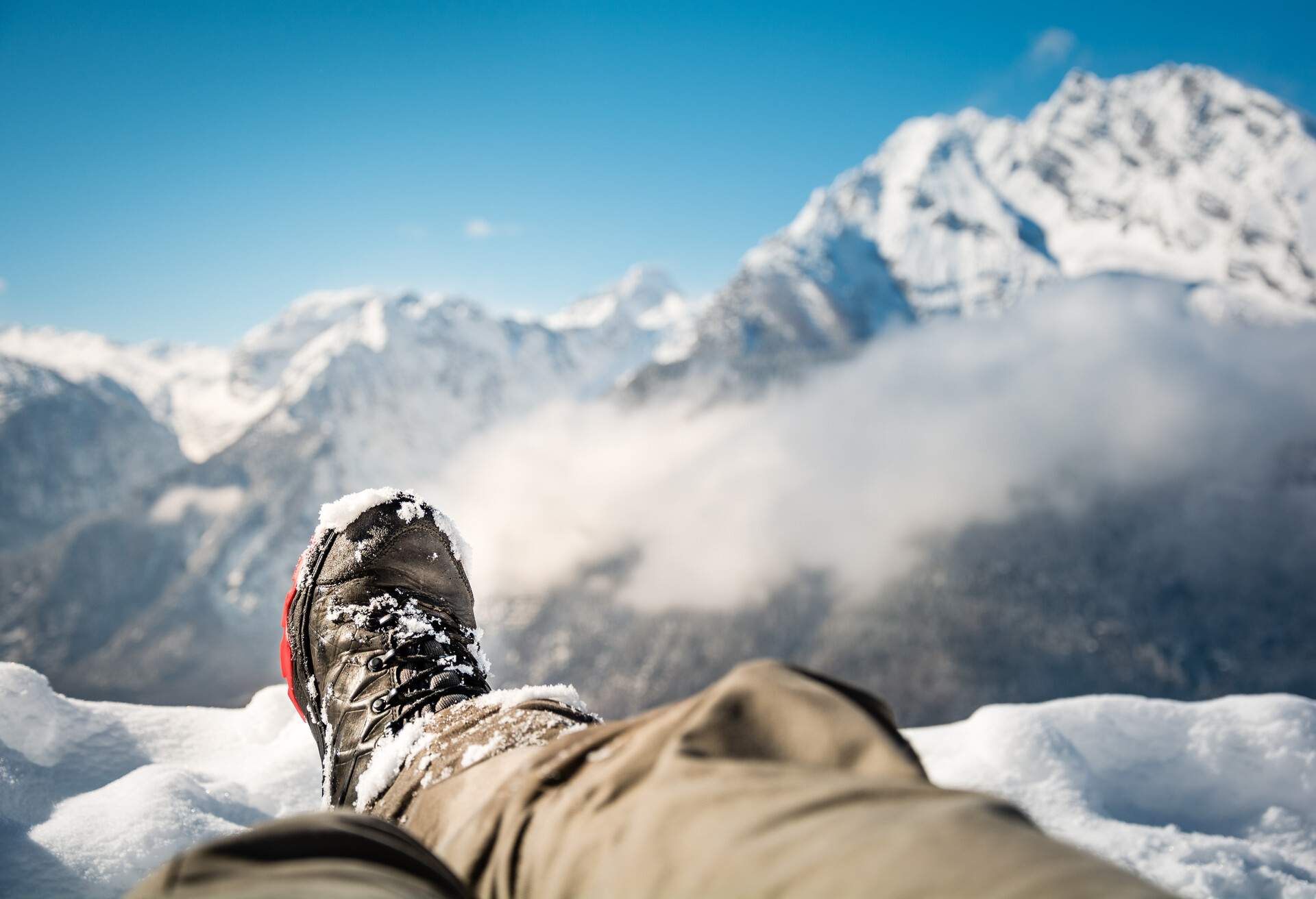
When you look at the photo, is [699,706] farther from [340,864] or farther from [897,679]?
[897,679]

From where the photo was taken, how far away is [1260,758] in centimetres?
320

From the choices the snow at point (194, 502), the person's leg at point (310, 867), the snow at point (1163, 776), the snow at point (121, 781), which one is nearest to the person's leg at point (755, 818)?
the person's leg at point (310, 867)

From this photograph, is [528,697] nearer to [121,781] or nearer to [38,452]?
[121,781]

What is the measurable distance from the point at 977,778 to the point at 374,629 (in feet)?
8.96

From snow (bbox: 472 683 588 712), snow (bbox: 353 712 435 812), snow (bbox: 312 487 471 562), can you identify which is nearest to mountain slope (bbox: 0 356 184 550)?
snow (bbox: 312 487 471 562)

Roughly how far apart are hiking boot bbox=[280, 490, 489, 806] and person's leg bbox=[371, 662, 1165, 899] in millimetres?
1327

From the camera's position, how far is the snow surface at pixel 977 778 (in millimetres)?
2318

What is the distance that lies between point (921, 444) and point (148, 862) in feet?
684

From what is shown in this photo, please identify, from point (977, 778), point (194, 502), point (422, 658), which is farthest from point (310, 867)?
point (194, 502)

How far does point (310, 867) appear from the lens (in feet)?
2.96

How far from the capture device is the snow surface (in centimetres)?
232

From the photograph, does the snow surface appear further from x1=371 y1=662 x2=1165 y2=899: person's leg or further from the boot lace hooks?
x1=371 y1=662 x2=1165 y2=899: person's leg

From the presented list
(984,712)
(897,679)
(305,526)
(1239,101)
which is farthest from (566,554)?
(1239,101)

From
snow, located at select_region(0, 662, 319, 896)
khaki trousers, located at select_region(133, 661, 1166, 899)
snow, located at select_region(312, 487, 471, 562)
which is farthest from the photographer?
snow, located at select_region(312, 487, 471, 562)
